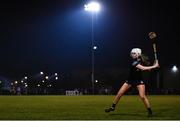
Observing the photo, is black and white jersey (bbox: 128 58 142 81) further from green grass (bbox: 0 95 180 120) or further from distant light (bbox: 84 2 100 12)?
distant light (bbox: 84 2 100 12)

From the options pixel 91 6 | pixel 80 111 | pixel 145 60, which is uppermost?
pixel 91 6

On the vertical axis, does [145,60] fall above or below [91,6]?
below

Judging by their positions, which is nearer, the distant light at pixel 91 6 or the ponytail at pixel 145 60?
the ponytail at pixel 145 60

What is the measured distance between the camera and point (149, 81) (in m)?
109

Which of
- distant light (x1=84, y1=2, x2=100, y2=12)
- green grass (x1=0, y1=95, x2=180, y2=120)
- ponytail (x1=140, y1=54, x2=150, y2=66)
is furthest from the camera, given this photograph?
distant light (x1=84, y1=2, x2=100, y2=12)

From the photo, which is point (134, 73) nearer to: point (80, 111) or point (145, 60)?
point (145, 60)

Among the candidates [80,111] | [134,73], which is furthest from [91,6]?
[134,73]

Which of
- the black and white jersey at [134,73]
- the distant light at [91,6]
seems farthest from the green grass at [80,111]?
the distant light at [91,6]

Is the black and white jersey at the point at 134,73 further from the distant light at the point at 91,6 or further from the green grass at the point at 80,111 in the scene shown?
the distant light at the point at 91,6

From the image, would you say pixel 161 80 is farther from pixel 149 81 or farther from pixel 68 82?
pixel 68 82

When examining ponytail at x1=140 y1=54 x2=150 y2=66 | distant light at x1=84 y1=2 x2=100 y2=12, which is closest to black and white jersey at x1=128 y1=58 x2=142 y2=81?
ponytail at x1=140 y1=54 x2=150 y2=66

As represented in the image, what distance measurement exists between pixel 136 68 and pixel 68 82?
153 meters

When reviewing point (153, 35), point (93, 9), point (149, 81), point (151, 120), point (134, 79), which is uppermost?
point (93, 9)

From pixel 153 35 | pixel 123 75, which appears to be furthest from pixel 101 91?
pixel 153 35
